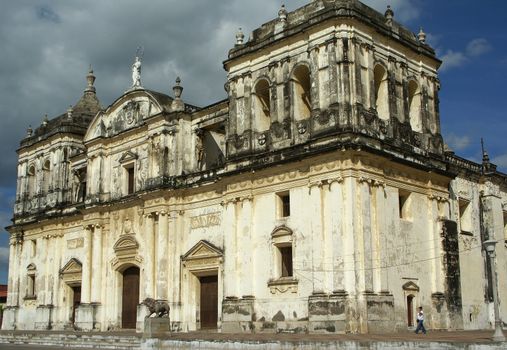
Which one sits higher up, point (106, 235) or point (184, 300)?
point (106, 235)

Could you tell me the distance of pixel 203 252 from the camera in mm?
29078

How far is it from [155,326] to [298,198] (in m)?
7.03

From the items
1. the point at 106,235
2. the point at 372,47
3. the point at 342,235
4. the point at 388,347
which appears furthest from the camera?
the point at 106,235

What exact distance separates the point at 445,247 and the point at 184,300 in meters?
11.6

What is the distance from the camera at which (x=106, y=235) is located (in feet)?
113

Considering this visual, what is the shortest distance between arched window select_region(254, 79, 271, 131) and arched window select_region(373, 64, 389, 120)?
4.50 meters

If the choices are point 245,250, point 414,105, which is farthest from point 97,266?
point 414,105

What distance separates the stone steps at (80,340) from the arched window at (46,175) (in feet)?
36.2

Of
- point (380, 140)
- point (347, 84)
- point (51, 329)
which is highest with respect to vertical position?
point (347, 84)

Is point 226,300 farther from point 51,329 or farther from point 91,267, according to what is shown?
point 51,329

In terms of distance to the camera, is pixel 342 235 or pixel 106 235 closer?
pixel 342 235

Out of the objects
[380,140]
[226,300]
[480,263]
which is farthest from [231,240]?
[480,263]

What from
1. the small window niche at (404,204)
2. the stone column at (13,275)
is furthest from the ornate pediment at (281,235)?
the stone column at (13,275)

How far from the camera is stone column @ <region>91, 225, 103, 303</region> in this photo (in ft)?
111
